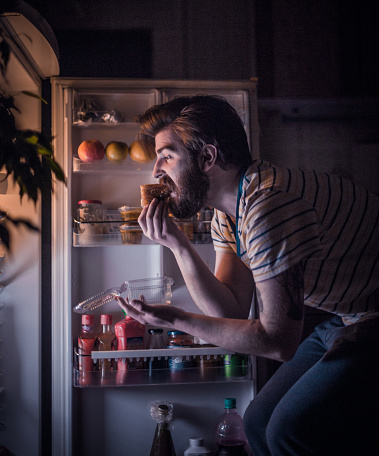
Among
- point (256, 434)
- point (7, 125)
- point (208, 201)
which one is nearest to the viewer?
point (7, 125)

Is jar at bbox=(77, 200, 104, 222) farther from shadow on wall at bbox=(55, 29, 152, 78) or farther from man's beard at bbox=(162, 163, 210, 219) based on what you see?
shadow on wall at bbox=(55, 29, 152, 78)

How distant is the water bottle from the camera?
1.73 metres

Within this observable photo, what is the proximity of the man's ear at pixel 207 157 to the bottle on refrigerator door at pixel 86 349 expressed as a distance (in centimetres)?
80

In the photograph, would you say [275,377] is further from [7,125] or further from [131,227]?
[7,125]

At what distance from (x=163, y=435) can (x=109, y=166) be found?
3.63 feet

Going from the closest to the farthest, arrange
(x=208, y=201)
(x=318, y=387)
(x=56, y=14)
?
1. (x=318, y=387)
2. (x=208, y=201)
3. (x=56, y=14)

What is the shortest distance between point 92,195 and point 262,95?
95cm

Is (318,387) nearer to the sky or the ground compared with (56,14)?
nearer to the ground

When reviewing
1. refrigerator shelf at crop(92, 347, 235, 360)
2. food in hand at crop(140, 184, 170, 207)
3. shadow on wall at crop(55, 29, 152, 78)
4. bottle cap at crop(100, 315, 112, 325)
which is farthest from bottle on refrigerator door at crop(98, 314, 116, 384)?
shadow on wall at crop(55, 29, 152, 78)

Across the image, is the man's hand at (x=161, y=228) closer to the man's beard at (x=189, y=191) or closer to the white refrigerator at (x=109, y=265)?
the man's beard at (x=189, y=191)

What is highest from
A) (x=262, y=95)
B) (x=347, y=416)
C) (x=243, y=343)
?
(x=262, y=95)

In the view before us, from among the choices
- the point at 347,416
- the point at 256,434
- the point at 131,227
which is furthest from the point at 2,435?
the point at 347,416

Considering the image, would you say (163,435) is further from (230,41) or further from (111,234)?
(230,41)

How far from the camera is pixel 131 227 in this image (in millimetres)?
1769
